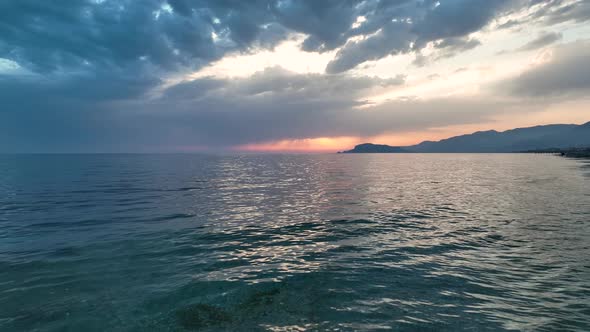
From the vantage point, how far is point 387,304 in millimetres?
11172

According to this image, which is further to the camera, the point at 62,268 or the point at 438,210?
the point at 438,210

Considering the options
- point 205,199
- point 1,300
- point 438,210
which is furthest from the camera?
point 205,199

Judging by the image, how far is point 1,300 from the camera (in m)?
11.9

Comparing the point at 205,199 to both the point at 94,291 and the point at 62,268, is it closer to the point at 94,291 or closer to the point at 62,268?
the point at 62,268

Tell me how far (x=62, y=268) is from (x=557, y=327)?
2250 centimetres

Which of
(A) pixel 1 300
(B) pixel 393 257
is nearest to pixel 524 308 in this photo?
(B) pixel 393 257

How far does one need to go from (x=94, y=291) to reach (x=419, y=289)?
48.2 feet

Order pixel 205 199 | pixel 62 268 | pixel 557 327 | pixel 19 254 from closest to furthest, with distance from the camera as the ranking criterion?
pixel 557 327 < pixel 62 268 < pixel 19 254 < pixel 205 199

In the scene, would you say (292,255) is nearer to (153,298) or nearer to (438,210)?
(153,298)

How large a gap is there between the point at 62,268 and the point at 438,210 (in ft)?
107

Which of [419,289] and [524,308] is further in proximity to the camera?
[419,289]

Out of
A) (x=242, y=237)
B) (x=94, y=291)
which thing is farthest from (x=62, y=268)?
(x=242, y=237)

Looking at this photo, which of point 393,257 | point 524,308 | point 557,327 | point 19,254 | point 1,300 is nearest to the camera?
point 557,327

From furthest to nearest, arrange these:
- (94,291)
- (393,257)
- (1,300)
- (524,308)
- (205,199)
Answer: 1. (205,199)
2. (393,257)
3. (94,291)
4. (1,300)
5. (524,308)
